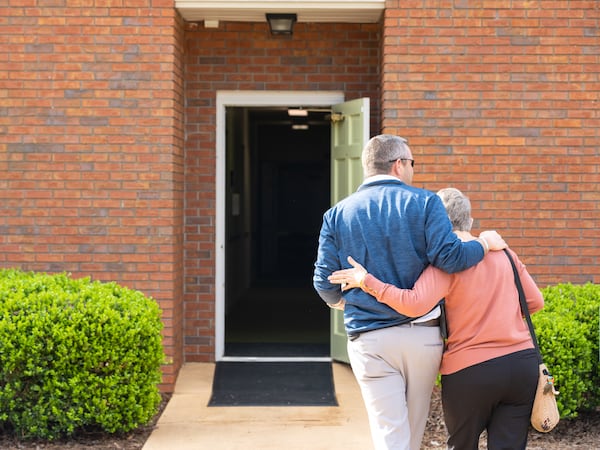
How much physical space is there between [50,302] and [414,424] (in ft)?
9.71

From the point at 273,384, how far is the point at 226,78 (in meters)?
2.92

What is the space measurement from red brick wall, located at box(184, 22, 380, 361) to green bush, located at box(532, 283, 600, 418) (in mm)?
2999

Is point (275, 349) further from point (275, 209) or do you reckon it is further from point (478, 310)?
point (275, 209)

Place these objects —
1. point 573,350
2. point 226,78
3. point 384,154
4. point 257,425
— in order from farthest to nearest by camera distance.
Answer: point 226,78 → point 257,425 → point 573,350 → point 384,154

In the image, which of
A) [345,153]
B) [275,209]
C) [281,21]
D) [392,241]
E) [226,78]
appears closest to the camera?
[392,241]

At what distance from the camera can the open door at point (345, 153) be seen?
7348 mm

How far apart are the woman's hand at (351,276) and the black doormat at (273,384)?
350 cm

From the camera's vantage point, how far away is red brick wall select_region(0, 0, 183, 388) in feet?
22.9

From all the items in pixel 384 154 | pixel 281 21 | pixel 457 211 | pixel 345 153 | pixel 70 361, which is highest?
pixel 281 21

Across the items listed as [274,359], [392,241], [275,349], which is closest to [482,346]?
[392,241]

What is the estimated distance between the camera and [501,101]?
22.9 feet

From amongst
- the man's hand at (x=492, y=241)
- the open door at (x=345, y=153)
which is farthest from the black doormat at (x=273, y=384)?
the man's hand at (x=492, y=241)

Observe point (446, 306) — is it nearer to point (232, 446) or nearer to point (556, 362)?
point (556, 362)

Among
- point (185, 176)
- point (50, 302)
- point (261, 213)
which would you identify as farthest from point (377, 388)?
point (261, 213)
